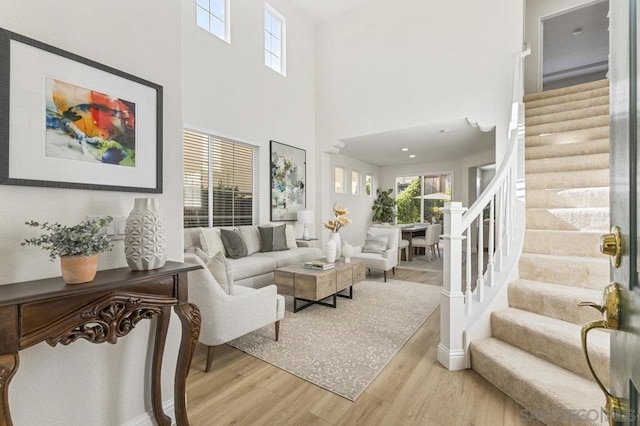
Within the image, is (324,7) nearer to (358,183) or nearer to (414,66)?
(414,66)

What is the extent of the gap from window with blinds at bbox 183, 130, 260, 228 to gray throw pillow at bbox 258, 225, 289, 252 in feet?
1.77

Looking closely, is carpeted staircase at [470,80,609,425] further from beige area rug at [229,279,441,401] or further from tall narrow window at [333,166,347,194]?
tall narrow window at [333,166,347,194]

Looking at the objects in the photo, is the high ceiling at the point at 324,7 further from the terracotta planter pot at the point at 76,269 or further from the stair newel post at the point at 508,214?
the terracotta planter pot at the point at 76,269

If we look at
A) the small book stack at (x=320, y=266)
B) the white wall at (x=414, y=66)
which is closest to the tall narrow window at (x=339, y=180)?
the white wall at (x=414, y=66)

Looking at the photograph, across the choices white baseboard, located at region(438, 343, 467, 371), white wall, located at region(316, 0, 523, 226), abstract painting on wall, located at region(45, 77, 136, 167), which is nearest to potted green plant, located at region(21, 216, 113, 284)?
abstract painting on wall, located at region(45, 77, 136, 167)

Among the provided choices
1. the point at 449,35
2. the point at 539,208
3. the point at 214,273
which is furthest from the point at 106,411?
the point at 449,35

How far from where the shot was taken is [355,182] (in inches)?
329

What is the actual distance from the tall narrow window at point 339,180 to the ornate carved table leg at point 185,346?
20.2 ft

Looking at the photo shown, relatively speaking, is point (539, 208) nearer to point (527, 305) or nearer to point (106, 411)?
point (527, 305)

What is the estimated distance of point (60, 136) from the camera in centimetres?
126

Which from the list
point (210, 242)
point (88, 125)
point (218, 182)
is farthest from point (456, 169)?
point (88, 125)

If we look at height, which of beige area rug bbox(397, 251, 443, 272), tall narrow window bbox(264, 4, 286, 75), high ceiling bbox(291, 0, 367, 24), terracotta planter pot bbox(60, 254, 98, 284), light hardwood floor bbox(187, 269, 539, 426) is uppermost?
high ceiling bbox(291, 0, 367, 24)

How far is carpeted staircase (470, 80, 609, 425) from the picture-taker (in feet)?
5.25

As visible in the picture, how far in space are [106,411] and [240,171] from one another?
4041 millimetres
